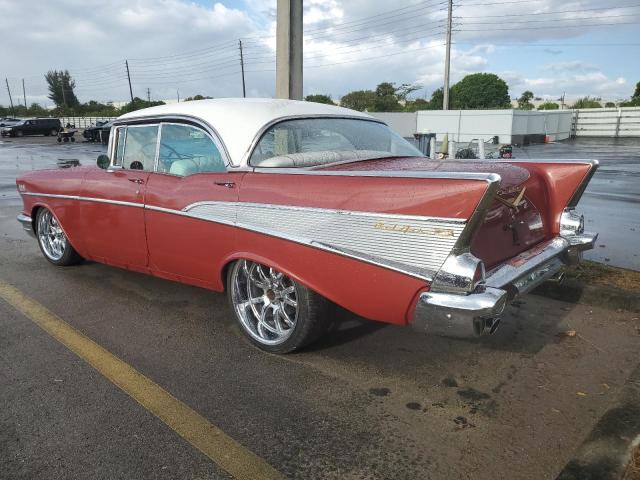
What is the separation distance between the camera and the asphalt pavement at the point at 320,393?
7.89 feet

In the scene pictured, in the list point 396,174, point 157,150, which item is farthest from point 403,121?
point 396,174

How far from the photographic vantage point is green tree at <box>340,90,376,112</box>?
6091 cm

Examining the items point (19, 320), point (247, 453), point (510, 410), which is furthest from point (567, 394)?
point (19, 320)

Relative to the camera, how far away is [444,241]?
8.51 feet

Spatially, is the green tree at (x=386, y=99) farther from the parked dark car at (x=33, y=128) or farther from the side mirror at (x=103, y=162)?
the side mirror at (x=103, y=162)

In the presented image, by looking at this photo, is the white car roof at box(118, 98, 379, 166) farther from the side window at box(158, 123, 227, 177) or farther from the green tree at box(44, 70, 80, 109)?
the green tree at box(44, 70, 80, 109)

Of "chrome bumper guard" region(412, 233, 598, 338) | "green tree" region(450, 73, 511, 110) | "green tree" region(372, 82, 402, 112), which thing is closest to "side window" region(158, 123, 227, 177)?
"chrome bumper guard" region(412, 233, 598, 338)

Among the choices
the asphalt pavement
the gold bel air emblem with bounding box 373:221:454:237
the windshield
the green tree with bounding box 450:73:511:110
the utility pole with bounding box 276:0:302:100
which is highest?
the green tree with bounding box 450:73:511:110

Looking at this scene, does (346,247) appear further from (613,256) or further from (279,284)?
(613,256)

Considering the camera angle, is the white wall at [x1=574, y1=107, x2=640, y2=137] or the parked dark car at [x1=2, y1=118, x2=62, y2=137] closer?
the white wall at [x1=574, y1=107, x2=640, y2=137]

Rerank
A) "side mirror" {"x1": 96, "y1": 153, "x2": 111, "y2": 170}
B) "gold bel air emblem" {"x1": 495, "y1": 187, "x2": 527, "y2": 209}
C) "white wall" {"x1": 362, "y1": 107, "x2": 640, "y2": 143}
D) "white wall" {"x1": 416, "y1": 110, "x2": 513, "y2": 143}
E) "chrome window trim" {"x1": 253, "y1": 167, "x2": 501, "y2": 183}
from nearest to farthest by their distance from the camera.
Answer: "chrome window trim" {"x1": 253, "y1": 167, "x2": 501, "y2": 183} < "gold bel air emblem" {"x1": 495, "y1": 187, "x2": 527, "y2": 209} < "side mirror" {"x1": 96, "y1": 153, "x2": 111, "y2": 170} < "white wall" {"x1": 416, "y1": 110, "x2": 513, "y2": 143} < "white wall" {"x1": 362, "y1": 107, "x2": 640, "y2": 143}

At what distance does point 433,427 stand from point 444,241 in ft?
3.06

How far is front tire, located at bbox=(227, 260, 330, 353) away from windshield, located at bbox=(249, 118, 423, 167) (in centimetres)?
74

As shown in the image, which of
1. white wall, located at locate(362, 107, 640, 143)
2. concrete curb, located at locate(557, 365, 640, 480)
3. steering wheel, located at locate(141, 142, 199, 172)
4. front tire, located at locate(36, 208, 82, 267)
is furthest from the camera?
white wall, located at locate(362, 107, 640, 143)
